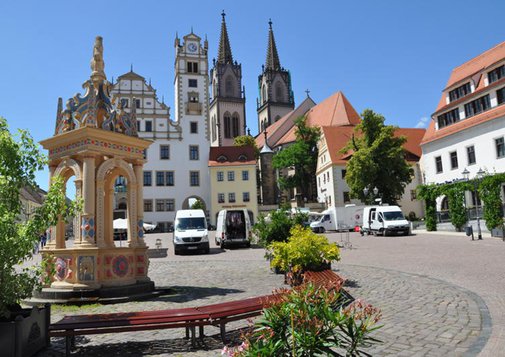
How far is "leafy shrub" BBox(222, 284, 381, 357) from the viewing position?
3.24 meters

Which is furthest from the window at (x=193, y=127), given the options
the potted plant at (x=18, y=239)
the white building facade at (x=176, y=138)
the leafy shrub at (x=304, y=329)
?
the leafy shrub at (x=304, y=329)

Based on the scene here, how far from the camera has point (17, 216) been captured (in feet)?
18.1

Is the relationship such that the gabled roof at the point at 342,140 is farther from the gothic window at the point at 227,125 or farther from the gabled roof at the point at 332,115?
the gothic window at the point at 227,125

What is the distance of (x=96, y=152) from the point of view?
988 cm

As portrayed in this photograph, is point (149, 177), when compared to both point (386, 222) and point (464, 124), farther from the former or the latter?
point (464, 124)

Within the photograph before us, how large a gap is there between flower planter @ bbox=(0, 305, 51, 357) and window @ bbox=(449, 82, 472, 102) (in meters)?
36.7

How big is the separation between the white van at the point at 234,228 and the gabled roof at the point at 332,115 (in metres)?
34.7

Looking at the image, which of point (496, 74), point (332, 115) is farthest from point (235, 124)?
point (496, 74)

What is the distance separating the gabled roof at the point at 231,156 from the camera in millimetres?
51344

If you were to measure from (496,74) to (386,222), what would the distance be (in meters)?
14.2

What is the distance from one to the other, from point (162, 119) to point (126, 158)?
40.1 metres


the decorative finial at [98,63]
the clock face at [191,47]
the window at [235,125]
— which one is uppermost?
the clock face at [191,47]

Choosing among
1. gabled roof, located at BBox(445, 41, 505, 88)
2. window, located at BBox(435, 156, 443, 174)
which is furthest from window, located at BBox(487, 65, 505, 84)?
window, located at BBox(435, 156, 443, 174)

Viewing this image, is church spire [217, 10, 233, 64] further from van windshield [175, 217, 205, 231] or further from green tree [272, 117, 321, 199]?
van windshield [175, 217, 205, 231]
